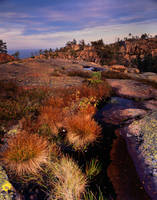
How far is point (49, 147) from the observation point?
378 centimetres

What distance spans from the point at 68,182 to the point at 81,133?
1725 millimetres

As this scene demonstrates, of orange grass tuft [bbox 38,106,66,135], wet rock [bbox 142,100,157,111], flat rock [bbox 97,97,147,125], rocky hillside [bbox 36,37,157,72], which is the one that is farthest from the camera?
rocky hillside [bbox 36,37,157,72]

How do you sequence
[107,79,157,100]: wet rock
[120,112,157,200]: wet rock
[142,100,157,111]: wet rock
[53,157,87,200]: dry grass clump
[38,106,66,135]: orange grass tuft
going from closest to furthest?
[53,157,87,200]: dry grass clump < [120,112,157,200]: wet rock < [38,106,66,135]: orange grass tuft < [142,100,157,111]: wet rock < [107,79,157,100]: wet rock

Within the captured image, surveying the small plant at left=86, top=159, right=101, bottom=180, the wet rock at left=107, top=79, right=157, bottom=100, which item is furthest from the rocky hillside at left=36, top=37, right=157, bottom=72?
the small plant at left=86, top=159, right=101, bottom=180

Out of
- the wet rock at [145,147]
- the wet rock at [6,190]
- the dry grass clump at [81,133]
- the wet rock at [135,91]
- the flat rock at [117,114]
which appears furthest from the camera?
the wet rock at [135,91]

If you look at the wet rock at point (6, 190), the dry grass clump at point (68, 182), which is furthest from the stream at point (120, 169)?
the wet rock at point (6, 190)

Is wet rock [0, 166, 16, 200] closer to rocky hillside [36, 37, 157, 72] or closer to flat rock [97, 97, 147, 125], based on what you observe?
flat rock [97, 97, 147, 125]

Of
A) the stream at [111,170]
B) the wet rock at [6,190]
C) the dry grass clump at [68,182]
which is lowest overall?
the stream at [111,170]

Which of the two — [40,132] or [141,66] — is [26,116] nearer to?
[40,132]

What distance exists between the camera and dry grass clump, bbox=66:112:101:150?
169 inches

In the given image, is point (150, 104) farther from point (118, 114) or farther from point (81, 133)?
point (81, 133)

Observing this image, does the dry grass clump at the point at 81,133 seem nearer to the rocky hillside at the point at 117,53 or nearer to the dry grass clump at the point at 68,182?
the dry grass clump at the point at 68,182

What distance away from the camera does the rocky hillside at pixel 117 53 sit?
3531 cm

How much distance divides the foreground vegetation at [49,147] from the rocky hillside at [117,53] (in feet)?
95.8
